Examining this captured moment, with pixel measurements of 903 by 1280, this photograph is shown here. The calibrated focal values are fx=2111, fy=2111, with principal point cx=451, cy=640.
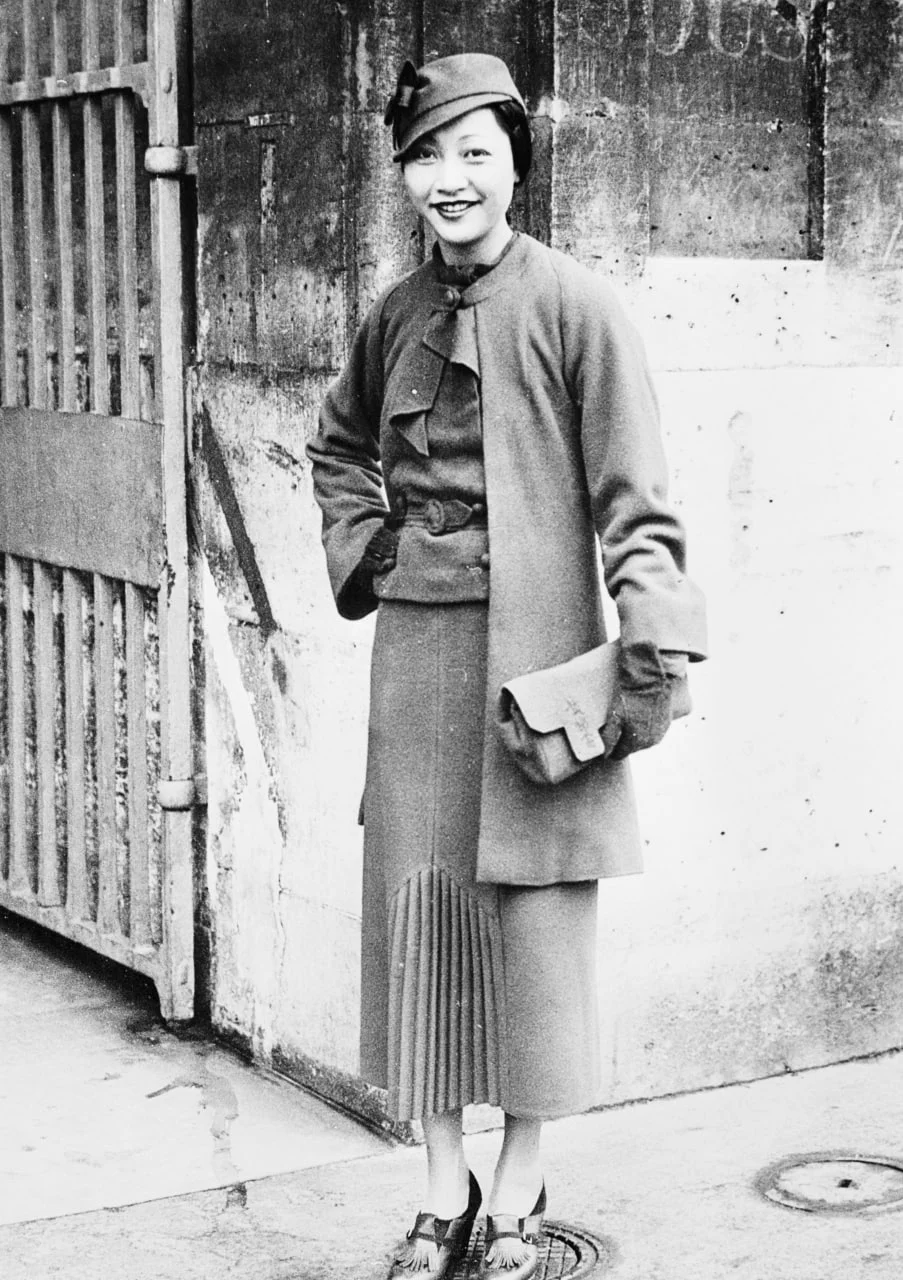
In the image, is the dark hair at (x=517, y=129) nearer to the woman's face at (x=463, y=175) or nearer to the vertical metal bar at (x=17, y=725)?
the woman's face at (x=463, y=175)

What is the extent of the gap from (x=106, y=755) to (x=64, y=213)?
1.38 m

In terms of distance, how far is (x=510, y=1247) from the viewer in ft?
11.9

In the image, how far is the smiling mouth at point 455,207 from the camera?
3.41 m

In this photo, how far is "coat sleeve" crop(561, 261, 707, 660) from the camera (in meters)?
3.33

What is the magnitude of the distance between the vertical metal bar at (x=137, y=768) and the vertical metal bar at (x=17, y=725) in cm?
60

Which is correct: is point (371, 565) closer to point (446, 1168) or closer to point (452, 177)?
point (452, 177)

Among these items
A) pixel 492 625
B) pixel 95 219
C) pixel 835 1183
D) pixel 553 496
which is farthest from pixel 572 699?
pixel 95 219

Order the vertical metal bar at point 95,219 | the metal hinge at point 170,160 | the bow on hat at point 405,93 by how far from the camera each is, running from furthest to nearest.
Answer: the vertical metal bar at point 95,219 → the metal hinge at point 170,160 → the bow on hat at point 405,93

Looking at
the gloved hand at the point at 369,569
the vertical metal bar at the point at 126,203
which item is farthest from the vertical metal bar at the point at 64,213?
the gloved hand at the point at 369,569

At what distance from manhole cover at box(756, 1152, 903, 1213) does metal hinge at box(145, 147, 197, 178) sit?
258cm

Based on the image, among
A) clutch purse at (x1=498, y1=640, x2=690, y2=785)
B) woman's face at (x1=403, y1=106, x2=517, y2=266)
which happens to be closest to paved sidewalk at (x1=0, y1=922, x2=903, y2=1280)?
clutch purse at (x1=498, y1=640, x2=690, y2=785)

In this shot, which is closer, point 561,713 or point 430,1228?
point 561,713

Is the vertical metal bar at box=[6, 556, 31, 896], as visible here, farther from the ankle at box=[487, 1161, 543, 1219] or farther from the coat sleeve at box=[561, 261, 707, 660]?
the coat sleeve at box=[561, 261, 707, 660]

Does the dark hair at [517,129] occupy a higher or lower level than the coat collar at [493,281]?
higher
